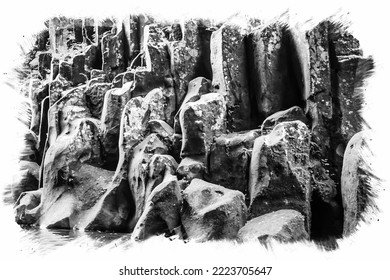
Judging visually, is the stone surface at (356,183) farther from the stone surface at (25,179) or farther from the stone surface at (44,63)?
the stone surface at (44,63)

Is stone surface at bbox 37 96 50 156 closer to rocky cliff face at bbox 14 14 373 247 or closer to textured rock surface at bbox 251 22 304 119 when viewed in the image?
rocky cliff face at bbox 14 14 373 247

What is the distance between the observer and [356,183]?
426 inches

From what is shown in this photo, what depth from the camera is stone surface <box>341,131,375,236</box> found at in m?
10.3

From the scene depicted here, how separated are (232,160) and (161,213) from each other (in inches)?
119

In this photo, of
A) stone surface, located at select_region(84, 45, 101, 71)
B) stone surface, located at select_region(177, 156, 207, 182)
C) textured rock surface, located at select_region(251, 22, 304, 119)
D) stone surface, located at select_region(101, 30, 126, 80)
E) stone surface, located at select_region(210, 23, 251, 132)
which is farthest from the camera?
stone surface, located at select_region(84, 45, 101, 71)

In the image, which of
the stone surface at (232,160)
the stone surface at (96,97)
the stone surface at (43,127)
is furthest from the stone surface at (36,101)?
the stone surface at (232,160)

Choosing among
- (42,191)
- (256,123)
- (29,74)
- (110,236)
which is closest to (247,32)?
(256,123)

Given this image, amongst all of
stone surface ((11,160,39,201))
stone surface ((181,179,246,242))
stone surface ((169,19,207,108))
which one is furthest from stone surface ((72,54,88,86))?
stone surface ((181,179,246,242))

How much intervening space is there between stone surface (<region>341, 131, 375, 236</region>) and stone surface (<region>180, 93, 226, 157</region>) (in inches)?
168

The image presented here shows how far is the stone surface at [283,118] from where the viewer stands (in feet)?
45.2

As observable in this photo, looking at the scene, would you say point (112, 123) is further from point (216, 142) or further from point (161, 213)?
point (161, 213)

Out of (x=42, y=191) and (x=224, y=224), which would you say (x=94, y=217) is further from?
(x=224, y=224)

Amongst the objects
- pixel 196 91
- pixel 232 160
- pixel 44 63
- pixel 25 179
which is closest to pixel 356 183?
pixel 232 160

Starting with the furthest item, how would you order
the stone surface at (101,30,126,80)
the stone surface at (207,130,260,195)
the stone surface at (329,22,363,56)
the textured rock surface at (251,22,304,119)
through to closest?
the stone surface at (101,30,126,80) → the textured rock surface at (251,22,304,119) → the stone surface at (329,22,363,56) → the stone surface at (207,130,260,195)
